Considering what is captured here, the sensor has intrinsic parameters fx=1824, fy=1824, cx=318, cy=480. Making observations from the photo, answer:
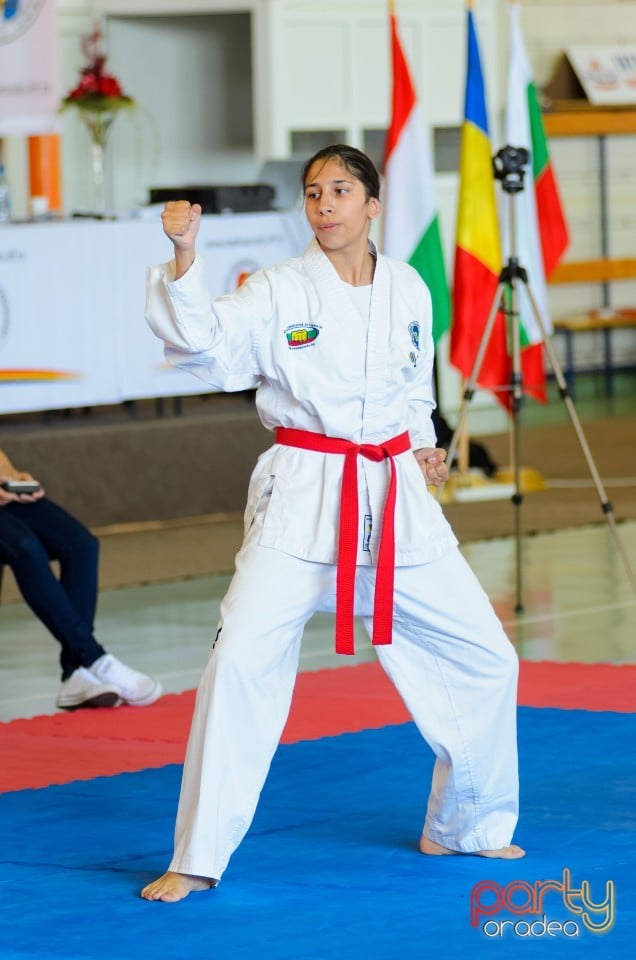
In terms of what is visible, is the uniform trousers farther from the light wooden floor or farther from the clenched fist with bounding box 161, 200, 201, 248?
the light wooden floor

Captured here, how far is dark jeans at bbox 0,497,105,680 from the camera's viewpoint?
4930mm

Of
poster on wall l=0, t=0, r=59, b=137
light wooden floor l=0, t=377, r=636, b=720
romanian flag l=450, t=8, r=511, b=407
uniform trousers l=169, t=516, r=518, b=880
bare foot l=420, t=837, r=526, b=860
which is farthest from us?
poster on wall l=0, t=0, r=59, b=137

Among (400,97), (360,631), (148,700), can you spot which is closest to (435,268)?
(400,97)

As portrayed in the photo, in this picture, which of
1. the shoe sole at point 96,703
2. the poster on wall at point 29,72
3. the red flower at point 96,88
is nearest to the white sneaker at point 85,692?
the shoe sole at point 96,703

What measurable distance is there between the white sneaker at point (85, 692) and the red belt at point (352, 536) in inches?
68.0

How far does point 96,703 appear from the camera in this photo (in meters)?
4.95

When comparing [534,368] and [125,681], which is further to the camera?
Answer: [534,368]

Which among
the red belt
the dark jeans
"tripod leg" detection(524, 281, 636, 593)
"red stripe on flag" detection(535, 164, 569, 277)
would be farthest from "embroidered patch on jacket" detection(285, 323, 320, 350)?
"red stripe on flag" detection(535, 164, 569, 277)

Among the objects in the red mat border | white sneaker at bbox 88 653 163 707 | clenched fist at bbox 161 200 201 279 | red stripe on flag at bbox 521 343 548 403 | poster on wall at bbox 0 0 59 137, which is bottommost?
the red mat border

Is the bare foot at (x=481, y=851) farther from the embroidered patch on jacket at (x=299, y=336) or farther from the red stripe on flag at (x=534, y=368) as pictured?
the red stripe on flag at (x=534, y=368)

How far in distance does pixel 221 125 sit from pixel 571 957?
10.0 m

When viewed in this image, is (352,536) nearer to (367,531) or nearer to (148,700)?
(367,531)

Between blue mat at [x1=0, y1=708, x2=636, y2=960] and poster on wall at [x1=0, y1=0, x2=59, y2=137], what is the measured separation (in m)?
4.36

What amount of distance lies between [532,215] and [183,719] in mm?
3840
